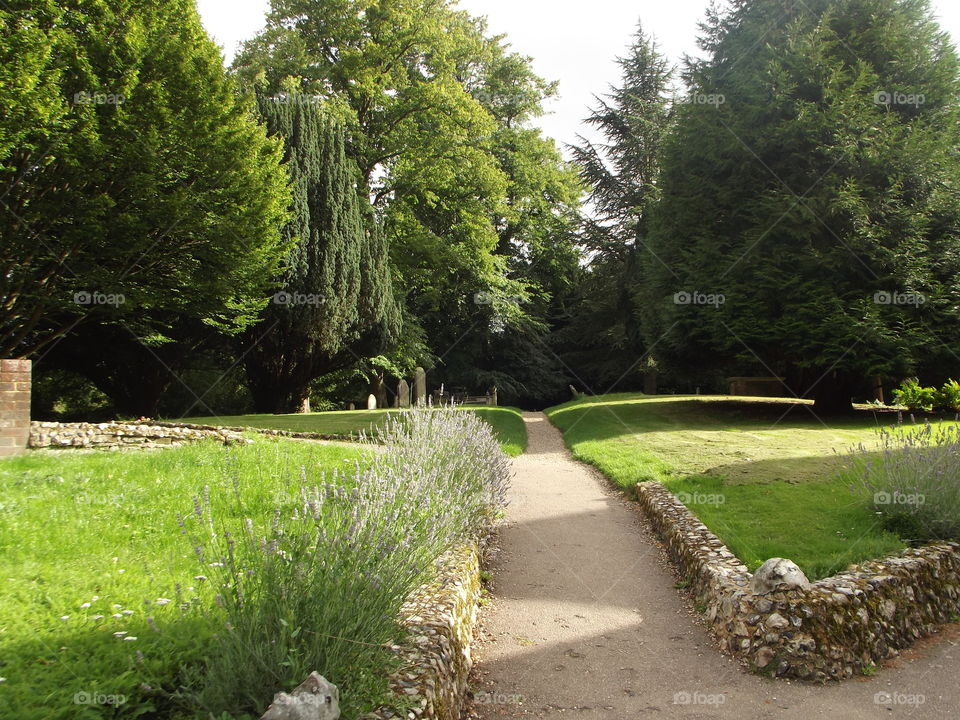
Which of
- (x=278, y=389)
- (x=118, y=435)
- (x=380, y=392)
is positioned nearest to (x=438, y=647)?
(x=118, y=435)

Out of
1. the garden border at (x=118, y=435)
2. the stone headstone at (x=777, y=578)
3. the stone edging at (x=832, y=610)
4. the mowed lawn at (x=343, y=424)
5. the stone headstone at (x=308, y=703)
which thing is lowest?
the stone edging at (x=832, y=610)

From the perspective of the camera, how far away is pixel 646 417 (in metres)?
20.4

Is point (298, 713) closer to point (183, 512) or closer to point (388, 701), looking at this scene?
point (388, 701)

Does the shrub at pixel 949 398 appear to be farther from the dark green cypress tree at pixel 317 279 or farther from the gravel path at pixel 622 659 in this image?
the dark green cypress tree at pixel 317 279

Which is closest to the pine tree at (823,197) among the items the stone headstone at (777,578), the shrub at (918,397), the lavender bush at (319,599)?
the shrub at (918,397)

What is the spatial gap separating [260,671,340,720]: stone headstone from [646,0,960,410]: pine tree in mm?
17716

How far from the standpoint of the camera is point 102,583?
455 centimetres

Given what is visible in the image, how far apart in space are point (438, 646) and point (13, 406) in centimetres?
958

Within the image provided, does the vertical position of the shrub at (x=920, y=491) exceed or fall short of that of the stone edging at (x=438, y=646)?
it exceeds it

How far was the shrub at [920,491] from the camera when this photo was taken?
6988 millimetres

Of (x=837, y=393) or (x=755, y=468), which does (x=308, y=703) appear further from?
(x=837, y=393)

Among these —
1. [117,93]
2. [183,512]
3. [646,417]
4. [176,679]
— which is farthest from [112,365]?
[176,679]

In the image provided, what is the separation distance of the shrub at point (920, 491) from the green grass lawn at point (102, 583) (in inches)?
250

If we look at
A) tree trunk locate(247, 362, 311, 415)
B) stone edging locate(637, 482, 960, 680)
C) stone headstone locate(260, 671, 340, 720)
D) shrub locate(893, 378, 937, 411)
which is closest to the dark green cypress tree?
tree trunk locate(247, 362, 311, 415)
